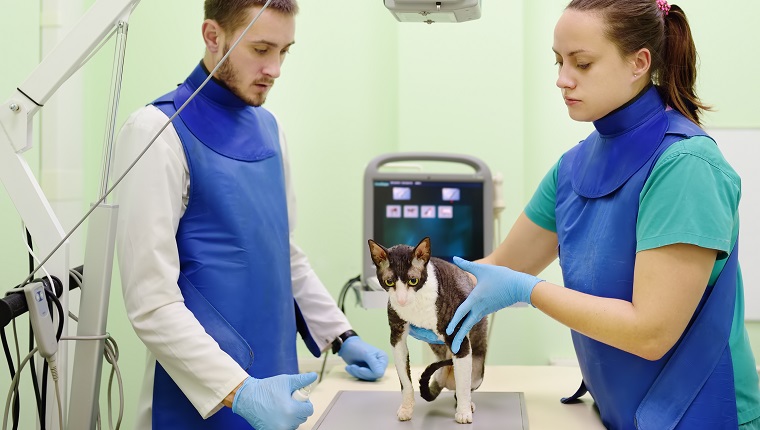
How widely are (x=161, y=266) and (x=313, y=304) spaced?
1.78 feet

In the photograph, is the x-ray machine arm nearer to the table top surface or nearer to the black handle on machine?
the black handle on machine

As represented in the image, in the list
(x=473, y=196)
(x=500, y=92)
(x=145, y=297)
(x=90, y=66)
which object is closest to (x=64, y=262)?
(x=145, y=297)

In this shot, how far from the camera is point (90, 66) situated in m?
2.81

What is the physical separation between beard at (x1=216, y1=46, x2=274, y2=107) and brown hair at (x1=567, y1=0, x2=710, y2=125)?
26.2 inches

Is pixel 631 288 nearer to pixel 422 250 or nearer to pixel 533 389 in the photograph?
pixel 422 250

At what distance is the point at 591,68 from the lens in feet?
4.08

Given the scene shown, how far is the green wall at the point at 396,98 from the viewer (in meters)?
2.93

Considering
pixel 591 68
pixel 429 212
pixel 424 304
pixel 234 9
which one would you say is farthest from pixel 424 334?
pixel 429 212

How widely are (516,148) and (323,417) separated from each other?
1850 mm

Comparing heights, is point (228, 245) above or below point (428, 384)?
above

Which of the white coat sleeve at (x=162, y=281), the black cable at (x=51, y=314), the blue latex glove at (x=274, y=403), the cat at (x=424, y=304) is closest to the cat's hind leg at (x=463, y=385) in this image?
the cat at (x=424, y=304)

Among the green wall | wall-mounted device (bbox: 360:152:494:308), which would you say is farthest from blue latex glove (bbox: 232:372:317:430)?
the green wall

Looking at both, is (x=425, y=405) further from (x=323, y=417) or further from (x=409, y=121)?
(x=409, y=121)

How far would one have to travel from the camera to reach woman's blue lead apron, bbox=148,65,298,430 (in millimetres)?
1427
